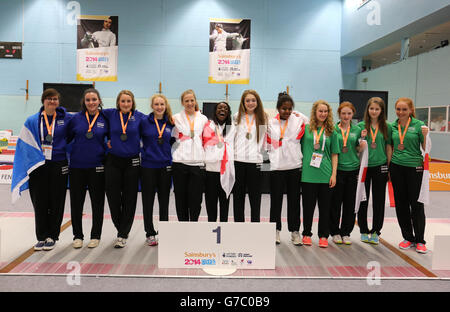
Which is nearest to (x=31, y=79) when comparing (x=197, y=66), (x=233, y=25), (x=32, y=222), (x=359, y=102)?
(x=197, y=66)

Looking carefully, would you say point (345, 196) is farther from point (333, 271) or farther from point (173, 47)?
point (173, 47)

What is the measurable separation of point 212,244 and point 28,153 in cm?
179

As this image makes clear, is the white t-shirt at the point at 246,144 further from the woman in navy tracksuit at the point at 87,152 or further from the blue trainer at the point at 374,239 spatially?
the blue trainer at the point at 374,239

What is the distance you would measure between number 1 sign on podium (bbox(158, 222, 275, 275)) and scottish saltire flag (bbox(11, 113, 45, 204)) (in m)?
1.29

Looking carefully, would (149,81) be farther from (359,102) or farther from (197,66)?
(359,102)

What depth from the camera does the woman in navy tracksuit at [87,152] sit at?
294 cm

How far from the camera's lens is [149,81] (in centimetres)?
947

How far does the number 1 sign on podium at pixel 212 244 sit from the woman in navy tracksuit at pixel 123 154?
66cm

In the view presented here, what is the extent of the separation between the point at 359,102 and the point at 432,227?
3.11m

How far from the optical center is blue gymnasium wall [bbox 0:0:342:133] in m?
9.23

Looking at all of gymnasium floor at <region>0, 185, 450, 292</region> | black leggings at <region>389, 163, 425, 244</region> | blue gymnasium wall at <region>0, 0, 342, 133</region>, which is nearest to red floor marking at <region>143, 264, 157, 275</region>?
gymnasium floor at <region>0, 185, 450, 292</region>

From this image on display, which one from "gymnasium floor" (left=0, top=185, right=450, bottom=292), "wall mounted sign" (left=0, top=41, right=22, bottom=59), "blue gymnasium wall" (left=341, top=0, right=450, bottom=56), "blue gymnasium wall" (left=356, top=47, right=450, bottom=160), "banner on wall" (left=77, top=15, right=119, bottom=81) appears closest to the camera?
"gymnasium floor" (left=0, top=185, right=450, bottom=292)

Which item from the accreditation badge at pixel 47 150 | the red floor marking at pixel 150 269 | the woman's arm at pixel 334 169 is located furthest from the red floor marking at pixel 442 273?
the accreditation badge at pixel 47 150

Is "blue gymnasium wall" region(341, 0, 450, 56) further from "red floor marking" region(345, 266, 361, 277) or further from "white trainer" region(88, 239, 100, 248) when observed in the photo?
"white trainer" region(88, 239, 100, 248)
